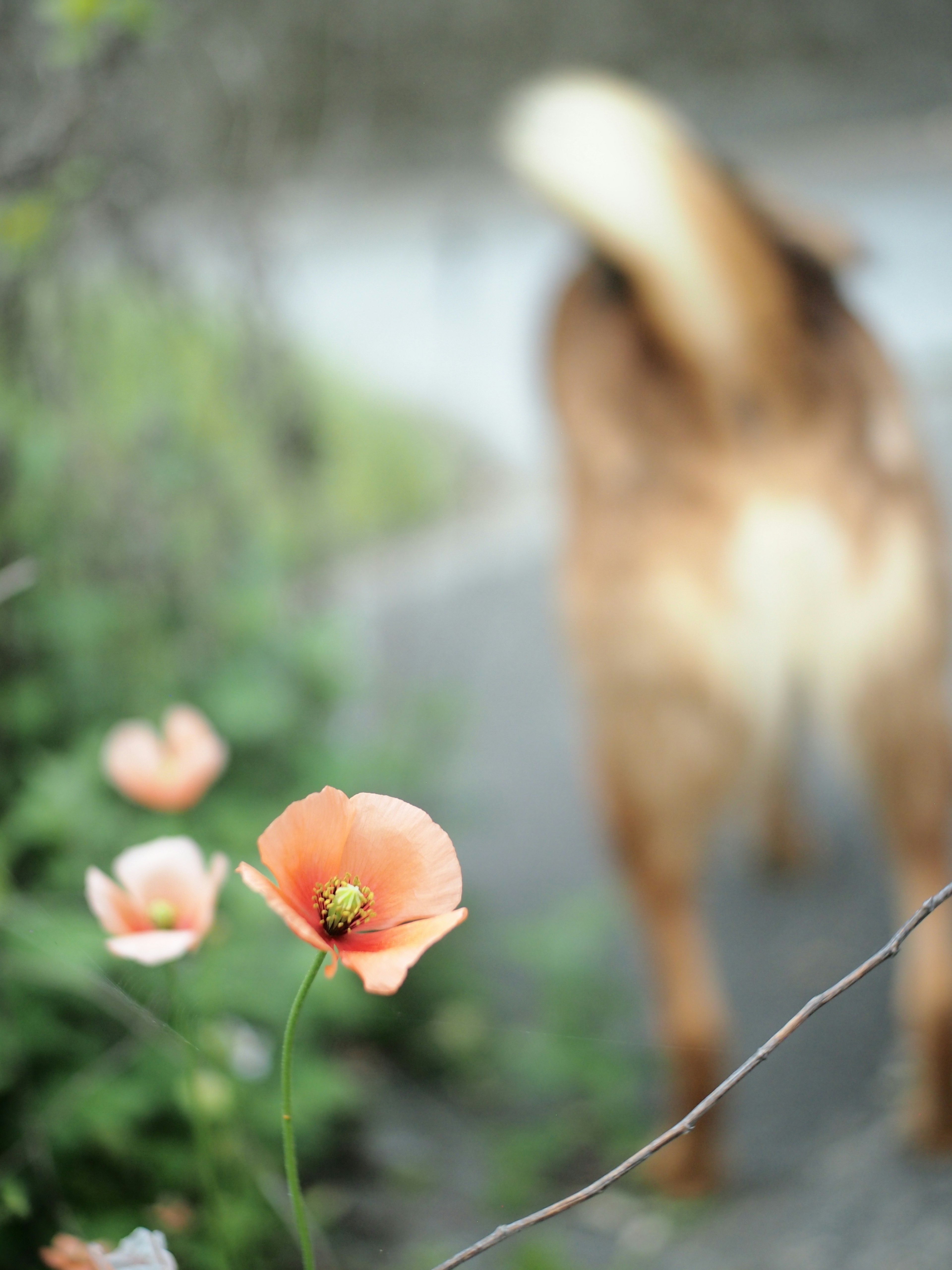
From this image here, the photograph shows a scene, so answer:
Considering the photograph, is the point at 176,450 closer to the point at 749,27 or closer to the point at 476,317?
the point at 476,317

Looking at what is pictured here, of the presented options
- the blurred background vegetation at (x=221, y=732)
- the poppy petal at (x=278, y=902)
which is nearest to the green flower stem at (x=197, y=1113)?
the blurred background vegetation at (x=221, y=732)

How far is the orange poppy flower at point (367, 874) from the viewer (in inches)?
11.3

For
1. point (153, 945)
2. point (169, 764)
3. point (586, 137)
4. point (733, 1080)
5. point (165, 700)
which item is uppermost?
point (586, 137)

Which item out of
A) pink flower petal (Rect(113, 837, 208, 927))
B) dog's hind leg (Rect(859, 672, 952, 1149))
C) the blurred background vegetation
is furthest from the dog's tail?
pink flower petal (Rect(113, 837, 208, 927))

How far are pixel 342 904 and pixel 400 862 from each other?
0.07 feet

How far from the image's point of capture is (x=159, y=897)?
0.37 meters

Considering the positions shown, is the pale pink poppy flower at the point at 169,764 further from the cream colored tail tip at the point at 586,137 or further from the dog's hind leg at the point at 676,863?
the cream colored tail tip at the point at 586,137

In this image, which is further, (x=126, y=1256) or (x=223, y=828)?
(x=223, y=828)

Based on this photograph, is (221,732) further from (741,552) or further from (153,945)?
(153,945)

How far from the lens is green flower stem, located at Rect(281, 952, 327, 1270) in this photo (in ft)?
0.96

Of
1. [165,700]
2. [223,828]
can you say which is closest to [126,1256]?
[223,828]

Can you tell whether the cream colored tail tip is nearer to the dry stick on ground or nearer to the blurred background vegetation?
the blurred background vegetation

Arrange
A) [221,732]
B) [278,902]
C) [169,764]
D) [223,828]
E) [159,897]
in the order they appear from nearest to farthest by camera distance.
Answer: [278,902] < [159,897] < [169,764] < [223,828] < [221,732]

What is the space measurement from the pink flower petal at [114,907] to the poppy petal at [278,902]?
0.30 ft
